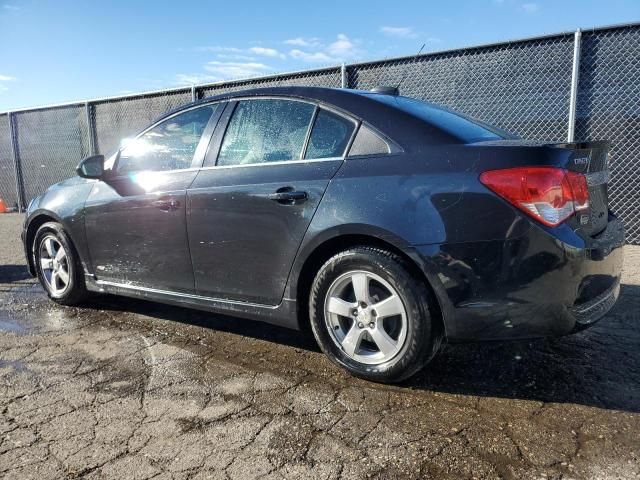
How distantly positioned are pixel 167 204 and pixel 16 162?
1022 centimetres

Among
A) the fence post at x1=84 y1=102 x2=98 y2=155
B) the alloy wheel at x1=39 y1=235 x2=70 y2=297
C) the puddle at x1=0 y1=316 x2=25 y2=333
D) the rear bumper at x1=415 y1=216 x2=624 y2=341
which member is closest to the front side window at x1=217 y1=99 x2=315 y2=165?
the rear bumper at x1=415 y1=216 x2=624 y2=341

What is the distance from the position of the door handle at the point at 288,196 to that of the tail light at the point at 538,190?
0.98 meters

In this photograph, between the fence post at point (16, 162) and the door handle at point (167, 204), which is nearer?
the door handle at point (167, 204)

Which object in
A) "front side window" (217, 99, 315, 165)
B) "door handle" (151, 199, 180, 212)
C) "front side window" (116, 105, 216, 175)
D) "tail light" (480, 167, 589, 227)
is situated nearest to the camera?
"tail light" (480, 167, 589, 227)

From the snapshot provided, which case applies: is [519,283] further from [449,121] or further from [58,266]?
[58,266]

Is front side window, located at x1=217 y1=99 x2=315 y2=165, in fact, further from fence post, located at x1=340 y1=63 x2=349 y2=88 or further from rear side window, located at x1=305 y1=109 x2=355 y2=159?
fence post, located at x1=340 y1=63 x2=349 y2=88

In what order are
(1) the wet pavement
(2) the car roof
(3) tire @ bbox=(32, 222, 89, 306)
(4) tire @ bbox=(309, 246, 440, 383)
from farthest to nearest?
(3) tire @ bbox=(32, 222, 89, 306) < (2) the car roof < (4) tire @ bbox=(309, 246, 440, 383) < (1) the wet pavement

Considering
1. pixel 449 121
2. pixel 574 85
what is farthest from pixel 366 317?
pixel 574 85

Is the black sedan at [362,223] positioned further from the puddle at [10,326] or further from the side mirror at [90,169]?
the puddle at [10,326]

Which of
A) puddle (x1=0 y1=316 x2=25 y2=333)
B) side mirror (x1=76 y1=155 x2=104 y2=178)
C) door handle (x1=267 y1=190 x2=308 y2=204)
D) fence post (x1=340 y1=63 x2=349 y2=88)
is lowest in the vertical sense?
puddle (x1=0 y1=316 x2=25 y2=333)

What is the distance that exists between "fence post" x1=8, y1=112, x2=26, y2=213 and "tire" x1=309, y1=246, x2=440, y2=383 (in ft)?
36.9

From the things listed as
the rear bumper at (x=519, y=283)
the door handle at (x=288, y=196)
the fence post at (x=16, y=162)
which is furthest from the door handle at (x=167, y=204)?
the fence post at (x=16, y=162)

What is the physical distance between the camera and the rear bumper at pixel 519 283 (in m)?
2.33

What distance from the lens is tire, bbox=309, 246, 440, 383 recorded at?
8.43 feet
